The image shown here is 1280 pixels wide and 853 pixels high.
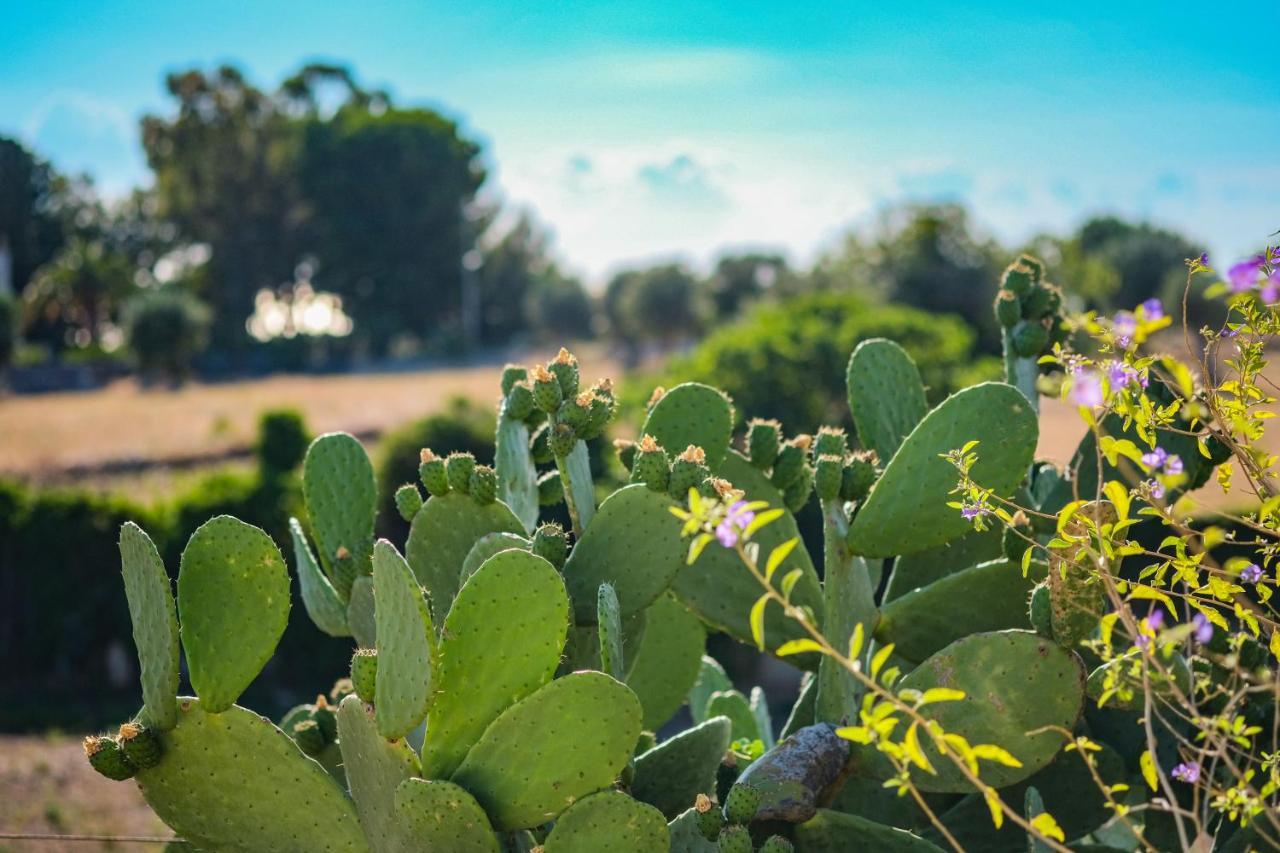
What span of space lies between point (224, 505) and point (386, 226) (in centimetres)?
3910

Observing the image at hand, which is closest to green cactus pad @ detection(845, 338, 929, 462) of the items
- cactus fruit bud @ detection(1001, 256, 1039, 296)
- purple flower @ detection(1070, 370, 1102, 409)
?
cactus fruit bud @ detection(1001, 256, 1039, 296)

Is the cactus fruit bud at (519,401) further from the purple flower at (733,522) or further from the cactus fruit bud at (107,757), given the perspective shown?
the purple flower at (733,522)

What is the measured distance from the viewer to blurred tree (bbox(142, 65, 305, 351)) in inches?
1628

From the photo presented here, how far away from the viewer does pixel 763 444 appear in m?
2.22

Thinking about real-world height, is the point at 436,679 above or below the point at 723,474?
below

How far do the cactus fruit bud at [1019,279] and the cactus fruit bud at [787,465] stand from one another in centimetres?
47

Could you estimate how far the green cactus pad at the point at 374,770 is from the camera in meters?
1.66

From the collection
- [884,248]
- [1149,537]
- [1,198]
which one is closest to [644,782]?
[1149,537]

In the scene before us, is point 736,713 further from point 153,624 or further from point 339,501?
point 153,624

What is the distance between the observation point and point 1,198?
25141 millimetres

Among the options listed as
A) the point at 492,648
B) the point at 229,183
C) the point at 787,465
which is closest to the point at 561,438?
the point at 492,648

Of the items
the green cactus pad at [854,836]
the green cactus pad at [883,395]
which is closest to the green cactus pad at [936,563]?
the green cactus pad at [883,395]

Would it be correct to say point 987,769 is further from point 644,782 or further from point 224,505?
point 224,505

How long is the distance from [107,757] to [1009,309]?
1652 millimetres
